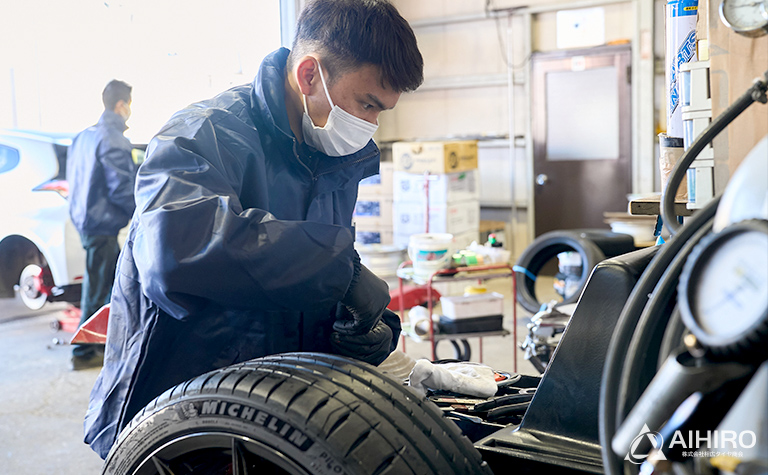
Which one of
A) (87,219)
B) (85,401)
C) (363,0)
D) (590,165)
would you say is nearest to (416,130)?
(590,165)

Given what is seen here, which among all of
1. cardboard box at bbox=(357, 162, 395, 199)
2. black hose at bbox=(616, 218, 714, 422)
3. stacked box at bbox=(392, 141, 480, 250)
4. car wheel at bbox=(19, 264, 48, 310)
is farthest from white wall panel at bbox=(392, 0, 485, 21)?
black hose at bbox=(616, 218, 714, 422)

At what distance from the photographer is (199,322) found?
119cm

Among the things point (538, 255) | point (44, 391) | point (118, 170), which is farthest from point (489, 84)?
point (44, 391)

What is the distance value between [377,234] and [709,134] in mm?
5192

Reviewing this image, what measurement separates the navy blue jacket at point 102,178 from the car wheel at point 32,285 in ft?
2.11

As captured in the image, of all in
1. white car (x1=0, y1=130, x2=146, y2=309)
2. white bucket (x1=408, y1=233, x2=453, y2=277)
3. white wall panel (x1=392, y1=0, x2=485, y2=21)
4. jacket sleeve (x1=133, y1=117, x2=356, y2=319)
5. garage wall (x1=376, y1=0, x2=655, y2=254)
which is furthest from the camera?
white wall panel (x1=392, y1=0, x2=485, y2=21)

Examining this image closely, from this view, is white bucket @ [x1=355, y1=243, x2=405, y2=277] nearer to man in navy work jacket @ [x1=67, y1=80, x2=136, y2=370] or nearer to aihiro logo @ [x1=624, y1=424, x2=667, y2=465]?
man in navy work jacket @ [x1=67, y1=80, x2=136, y2=370]

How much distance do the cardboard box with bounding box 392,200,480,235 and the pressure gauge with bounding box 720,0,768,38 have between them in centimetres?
457

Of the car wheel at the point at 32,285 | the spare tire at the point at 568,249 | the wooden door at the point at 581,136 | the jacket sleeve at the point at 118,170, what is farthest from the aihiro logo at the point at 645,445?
the wooden door at the point at 581,136

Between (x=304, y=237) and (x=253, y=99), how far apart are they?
17.9 inches

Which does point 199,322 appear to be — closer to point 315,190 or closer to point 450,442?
point 315,190

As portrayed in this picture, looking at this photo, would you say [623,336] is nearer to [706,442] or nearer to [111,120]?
[706,442]

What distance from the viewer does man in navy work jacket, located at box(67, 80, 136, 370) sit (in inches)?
159

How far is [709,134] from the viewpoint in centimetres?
83
